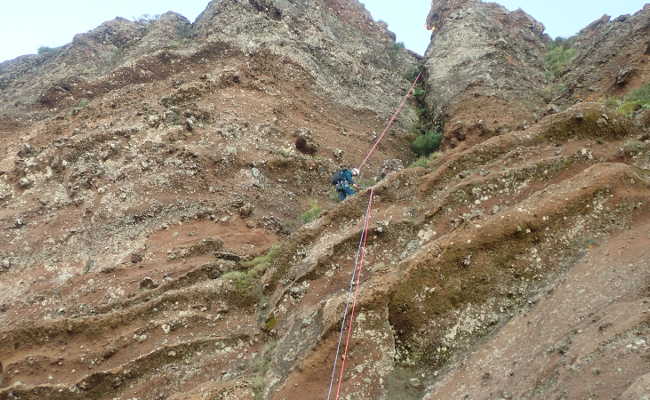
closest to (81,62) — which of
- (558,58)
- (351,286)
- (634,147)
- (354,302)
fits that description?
(351,286)

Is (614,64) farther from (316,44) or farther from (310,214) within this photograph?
(310,214)

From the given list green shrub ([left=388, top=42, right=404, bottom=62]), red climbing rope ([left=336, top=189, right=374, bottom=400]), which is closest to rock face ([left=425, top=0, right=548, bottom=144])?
green shrub ([left=388, top=42, right=404, bottom=62])

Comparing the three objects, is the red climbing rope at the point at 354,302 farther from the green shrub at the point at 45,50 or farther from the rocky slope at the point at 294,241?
the green shrub at the point at 45,50

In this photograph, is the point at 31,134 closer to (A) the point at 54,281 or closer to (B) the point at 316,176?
(A) the point at 54,281

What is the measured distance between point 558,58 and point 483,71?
7763 millimetres

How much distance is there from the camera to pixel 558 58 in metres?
27.8

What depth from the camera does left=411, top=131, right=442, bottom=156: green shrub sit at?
2112 centimetres

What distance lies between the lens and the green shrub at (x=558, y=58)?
25594mm

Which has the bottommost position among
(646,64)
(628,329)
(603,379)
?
(603,379)

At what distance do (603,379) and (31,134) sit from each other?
758 inches

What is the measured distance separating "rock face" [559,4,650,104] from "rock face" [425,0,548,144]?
154 cm

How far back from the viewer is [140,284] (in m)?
12.3

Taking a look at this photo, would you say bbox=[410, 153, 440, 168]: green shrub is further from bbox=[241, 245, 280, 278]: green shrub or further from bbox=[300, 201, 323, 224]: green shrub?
bbox=[241, 245, 280, 278]: green shrub

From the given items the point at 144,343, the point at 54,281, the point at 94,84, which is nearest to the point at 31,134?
the point at 94,84
